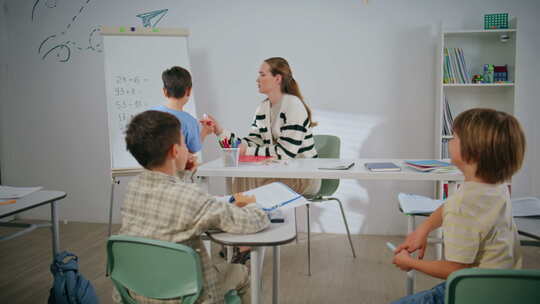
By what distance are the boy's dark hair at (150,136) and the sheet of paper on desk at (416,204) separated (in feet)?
3.77

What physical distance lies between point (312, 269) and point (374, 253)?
59 cm

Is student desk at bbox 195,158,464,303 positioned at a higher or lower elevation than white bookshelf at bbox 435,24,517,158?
lower

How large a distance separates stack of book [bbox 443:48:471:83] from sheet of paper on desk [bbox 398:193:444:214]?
1.44 metres

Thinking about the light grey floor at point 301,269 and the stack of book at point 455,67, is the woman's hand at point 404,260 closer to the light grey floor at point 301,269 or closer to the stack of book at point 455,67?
the light grey floor at point 301,269

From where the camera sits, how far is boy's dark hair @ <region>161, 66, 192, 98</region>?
8.07 ft

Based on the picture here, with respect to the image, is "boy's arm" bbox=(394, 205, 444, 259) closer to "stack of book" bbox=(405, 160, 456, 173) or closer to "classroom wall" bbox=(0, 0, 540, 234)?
"stack of book" bbox=(405, 160, 456, 173)

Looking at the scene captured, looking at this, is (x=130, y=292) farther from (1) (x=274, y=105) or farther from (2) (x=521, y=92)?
(2) (x=521, y=92)

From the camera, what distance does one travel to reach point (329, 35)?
11.2 feet

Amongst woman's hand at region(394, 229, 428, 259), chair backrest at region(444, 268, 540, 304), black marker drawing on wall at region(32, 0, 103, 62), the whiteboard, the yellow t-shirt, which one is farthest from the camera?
black marker drawing on wall at region(32, 0, 103, 62)

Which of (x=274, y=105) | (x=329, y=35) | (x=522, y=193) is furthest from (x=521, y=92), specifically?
(x=274, y=105)

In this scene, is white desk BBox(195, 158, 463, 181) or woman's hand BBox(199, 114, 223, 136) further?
woman's hand BBox(199, 114, 223, 136)

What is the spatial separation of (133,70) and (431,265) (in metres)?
2.86

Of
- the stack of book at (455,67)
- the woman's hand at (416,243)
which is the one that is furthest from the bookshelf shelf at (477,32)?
the woman's hand at (416,243)

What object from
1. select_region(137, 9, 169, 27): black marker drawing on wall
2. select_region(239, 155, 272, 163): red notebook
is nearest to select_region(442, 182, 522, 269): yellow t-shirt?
select_region(239, 155, 272, 163): red notebook
